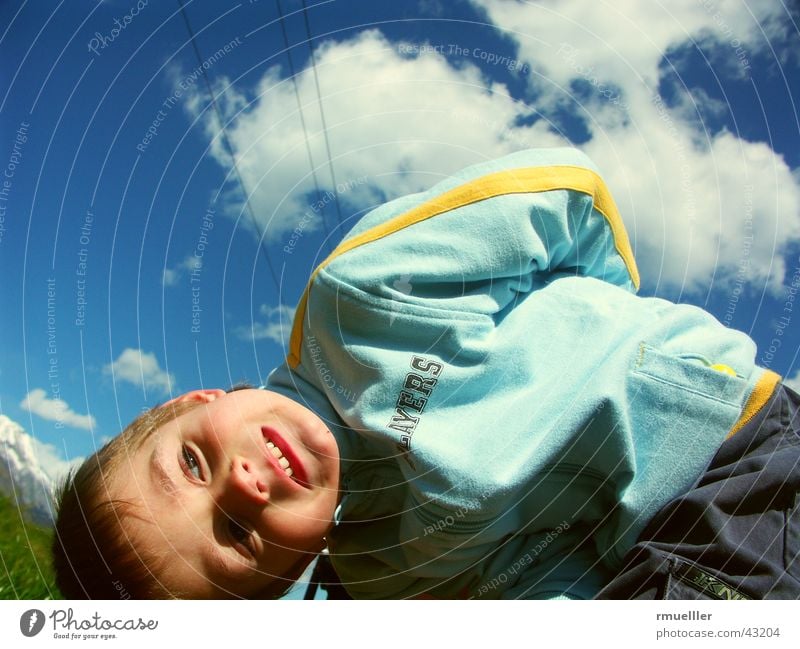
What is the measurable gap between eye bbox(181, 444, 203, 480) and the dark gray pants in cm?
28

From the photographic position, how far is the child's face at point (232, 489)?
0.48m

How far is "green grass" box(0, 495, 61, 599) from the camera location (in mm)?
490

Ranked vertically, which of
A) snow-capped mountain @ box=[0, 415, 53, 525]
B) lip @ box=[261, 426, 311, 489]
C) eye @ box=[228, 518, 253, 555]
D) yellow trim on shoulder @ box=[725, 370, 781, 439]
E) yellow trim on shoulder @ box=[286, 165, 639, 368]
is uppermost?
yellow trim on shoulder @ box=[286, 165, 639, 368]

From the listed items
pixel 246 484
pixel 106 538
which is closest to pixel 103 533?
pixel 106 538

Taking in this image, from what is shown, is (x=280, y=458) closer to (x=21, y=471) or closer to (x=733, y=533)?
(x=21, y=471)

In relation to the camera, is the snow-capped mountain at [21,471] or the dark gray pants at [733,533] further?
the snow-capped mountain at [21,471]

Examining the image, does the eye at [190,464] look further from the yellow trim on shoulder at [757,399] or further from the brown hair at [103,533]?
the yellow trim on shoulder at [757,399]

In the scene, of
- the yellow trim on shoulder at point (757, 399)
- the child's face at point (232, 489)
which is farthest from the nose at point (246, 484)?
the yellow trim on shoulder at point (757, 399)

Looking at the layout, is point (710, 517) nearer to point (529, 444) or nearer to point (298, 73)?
point (529, 444)

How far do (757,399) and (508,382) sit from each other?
0.51 ft

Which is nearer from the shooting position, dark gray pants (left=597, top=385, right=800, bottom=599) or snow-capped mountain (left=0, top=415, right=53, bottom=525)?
dark gray pants (left=597, top=385, right=800, bottom=599)

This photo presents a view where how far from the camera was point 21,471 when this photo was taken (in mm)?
505

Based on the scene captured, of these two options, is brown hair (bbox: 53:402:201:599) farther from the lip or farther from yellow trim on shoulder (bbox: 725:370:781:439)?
yellow trim on shoulder (bbox: 725:370:781:439)

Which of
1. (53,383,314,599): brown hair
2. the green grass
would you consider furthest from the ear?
the green grass
